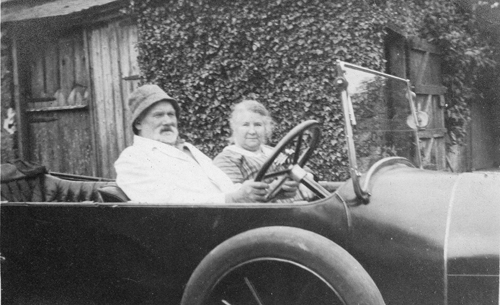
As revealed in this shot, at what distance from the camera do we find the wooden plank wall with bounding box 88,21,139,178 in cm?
734

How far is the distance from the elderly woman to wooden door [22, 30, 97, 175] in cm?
466

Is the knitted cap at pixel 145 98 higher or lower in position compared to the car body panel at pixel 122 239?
higher

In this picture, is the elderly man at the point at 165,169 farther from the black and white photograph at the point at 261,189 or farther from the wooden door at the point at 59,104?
the wooden door at the point at 59,104

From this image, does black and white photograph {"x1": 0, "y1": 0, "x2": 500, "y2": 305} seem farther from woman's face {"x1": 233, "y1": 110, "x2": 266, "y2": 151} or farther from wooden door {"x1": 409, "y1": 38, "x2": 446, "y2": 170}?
wooden door {"x1": 409, "y1": 38, "x2": 446, "y2": 170}

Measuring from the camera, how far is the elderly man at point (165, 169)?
2945 mm

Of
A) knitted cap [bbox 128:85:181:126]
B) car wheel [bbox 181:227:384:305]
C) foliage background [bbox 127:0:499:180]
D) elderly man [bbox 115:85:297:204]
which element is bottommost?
car wheel [bbox 181:227:384:305]

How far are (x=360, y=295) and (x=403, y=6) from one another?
17.9ft

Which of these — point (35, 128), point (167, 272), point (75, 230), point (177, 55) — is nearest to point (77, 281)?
point (75, 230)

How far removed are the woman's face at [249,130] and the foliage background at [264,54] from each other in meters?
2.46

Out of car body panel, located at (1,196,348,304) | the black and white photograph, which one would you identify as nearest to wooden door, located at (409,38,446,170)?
the black and white photograph

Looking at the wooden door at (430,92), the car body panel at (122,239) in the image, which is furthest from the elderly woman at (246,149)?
the wooden door at (430,92)

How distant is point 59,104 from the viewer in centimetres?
791

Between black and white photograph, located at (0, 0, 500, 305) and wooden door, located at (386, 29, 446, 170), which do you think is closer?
black and white photograph, located at (0, 0, 500, 305)

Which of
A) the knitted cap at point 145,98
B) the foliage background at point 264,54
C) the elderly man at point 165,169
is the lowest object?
the elderly man at point 165,169
